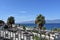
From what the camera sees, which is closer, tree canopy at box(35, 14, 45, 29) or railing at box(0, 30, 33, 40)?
railing at box(0, 30, 33, 40)

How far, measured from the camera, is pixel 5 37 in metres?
6.16

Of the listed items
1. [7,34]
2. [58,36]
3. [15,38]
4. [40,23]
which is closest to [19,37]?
[15,38]

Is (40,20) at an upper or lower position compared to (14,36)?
upper

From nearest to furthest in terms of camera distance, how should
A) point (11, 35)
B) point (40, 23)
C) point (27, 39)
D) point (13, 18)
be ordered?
1. point (27, 39)
2. point (11, 35)
3. point (40, 23)
4. point (13, 18)

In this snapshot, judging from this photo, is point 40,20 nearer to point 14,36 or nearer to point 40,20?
point 40,20

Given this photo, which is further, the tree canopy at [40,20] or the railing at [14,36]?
the tree canopy at [40,20]

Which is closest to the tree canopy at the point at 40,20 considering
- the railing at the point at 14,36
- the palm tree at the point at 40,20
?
the palm tree at the point at 40,20

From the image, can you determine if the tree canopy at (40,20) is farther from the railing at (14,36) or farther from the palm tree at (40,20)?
the railing at (14,36)

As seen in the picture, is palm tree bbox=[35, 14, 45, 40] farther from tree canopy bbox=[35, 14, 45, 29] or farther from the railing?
the railing

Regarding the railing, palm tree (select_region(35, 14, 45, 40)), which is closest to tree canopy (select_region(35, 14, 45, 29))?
palm tree (select_region(35, 14, 45, 40))

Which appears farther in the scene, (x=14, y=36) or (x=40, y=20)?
(x=40, y=20)

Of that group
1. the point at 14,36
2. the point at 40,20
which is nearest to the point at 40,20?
the point at 40,20

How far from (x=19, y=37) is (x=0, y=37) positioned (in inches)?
39.3

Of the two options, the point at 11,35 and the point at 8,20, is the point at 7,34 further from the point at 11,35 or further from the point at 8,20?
the point at 8,20
